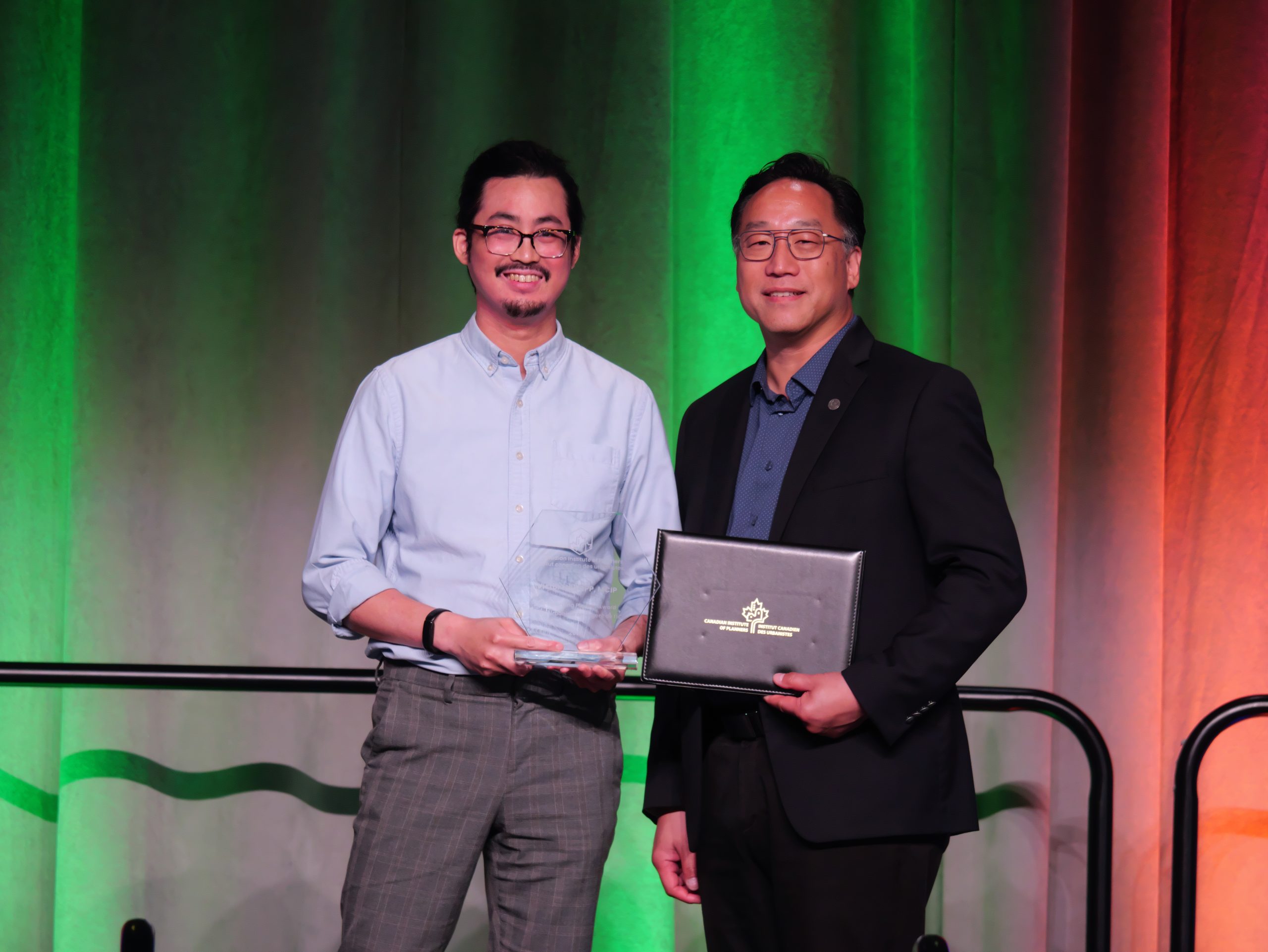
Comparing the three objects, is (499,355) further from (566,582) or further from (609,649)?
(609,649)

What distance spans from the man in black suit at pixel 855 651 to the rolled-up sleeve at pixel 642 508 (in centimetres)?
6

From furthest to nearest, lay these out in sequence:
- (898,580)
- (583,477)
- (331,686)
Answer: (331,686)
(583,477)
(898,580)

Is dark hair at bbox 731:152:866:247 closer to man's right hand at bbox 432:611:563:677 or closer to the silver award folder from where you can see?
the silver award folder

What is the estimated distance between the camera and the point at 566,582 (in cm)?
145

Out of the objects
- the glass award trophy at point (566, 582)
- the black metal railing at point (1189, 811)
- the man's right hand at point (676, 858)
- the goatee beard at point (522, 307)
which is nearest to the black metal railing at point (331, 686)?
the black metal railing at point (1189, 811)

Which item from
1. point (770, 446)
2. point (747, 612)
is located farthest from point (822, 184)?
point (747, 612)

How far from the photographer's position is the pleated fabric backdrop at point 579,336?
8.18 ft

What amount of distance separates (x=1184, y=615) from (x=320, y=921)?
2.18 metres

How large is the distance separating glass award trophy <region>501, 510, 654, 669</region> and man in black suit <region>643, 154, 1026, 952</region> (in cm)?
16

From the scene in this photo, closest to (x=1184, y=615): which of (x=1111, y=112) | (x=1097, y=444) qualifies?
(x=1097, y=444)

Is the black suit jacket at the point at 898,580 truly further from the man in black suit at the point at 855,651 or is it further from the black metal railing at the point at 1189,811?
the black metal railing at the point at 1189,811

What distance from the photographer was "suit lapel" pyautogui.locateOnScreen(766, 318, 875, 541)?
142 centimetres

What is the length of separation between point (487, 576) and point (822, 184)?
76 centimetres

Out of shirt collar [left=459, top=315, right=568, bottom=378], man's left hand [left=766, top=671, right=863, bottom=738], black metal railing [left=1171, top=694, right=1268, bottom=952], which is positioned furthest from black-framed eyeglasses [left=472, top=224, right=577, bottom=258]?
black metal railing [left=1171, top=694, right=1268, bottom=952]
